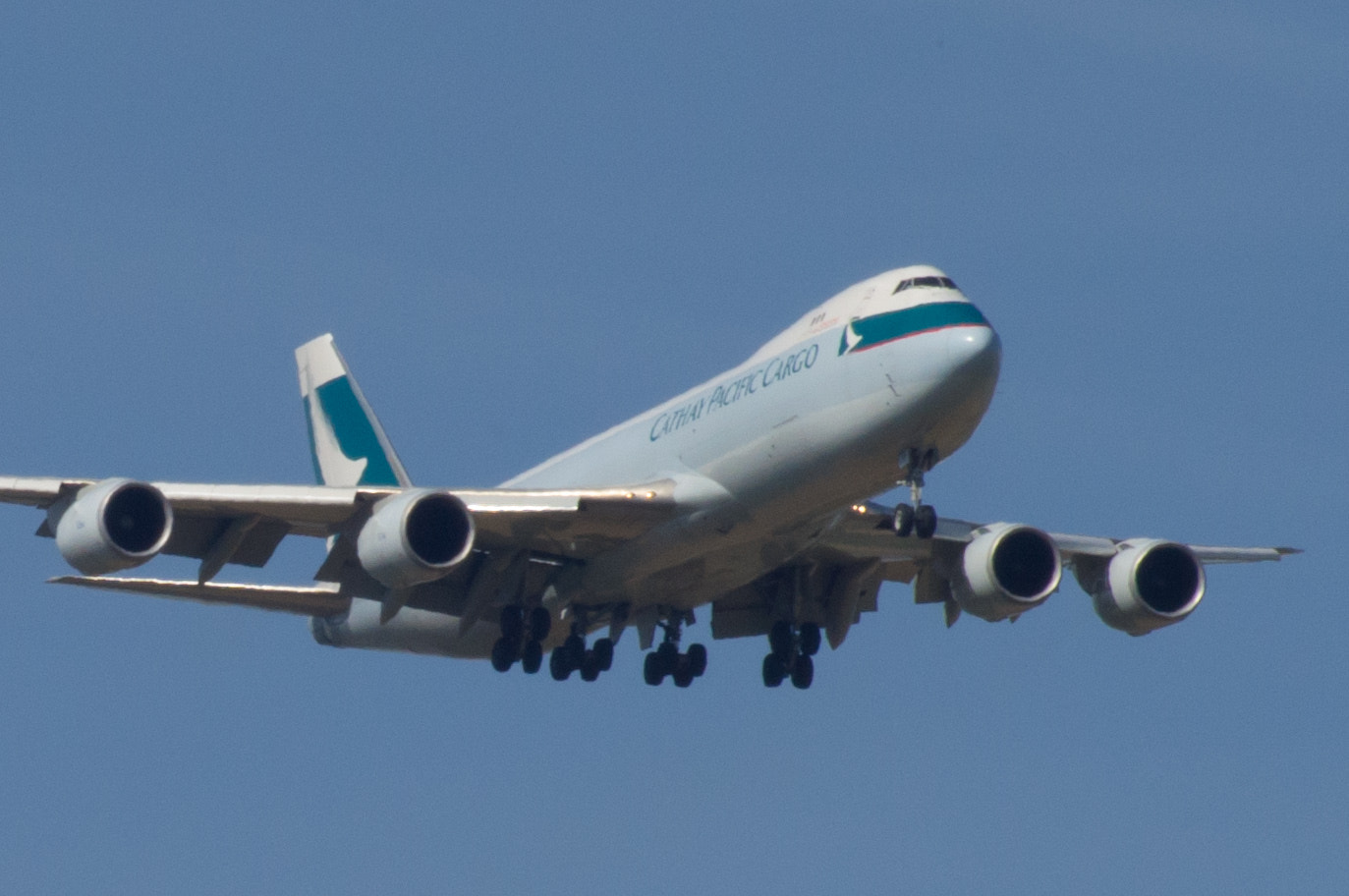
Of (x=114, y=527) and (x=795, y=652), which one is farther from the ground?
(x=114, y=527)

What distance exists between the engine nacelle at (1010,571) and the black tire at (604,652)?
6883mm

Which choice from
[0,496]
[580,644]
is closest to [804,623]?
[580,644]

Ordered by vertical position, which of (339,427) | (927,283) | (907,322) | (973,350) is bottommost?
(973,350)

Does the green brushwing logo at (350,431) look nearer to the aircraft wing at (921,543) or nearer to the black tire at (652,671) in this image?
the black tire at (652,671)

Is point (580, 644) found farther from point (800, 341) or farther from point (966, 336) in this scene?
point (966, 336)

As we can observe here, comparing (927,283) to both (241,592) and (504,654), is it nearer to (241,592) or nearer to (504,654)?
(504,654)

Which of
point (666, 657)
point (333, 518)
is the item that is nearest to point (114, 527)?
point (333, 518)

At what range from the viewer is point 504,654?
4569 centimetres

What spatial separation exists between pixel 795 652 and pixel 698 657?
1.92m

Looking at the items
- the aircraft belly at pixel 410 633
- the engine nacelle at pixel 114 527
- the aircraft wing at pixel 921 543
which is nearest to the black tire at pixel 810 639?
the aircraft wing at pixel 921 543

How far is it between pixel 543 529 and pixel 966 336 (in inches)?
357

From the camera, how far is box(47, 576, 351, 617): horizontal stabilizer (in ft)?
148

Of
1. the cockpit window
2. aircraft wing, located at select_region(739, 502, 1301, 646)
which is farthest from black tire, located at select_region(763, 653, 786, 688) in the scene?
the cockpit window

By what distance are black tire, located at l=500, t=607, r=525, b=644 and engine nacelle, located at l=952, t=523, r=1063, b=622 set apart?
847cm
